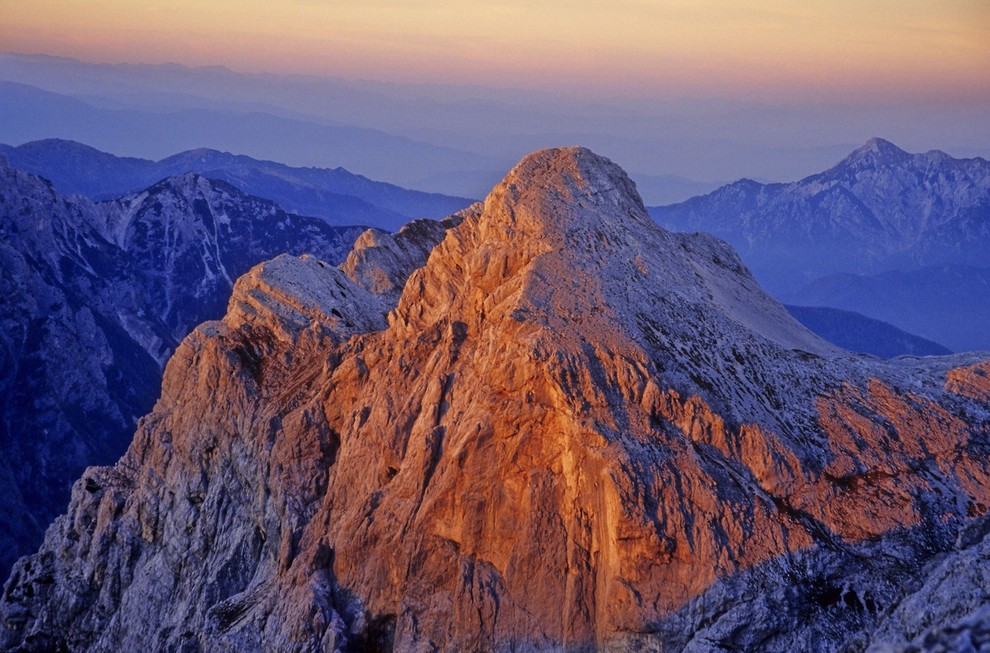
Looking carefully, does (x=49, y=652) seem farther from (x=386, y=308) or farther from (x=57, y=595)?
(x=386, y=308)

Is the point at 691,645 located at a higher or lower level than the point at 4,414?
higher

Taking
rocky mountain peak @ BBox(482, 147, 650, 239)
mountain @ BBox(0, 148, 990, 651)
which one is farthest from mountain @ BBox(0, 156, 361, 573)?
rocky mountain peak @ BBox(482, 147, 650, 239)

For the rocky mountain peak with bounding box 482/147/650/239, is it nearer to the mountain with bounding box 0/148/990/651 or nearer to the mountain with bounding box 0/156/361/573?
the mountain with bounding box 0/148/990/651

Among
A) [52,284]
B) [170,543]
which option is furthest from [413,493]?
[52,284]

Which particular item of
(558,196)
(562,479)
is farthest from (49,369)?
(562,479)

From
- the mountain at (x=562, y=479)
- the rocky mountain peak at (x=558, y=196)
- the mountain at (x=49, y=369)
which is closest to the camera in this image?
the mountain at (x=562, y=479)

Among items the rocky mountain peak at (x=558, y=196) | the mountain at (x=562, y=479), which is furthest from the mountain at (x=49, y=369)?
the rocky mountain peak at (x=558, y=196)

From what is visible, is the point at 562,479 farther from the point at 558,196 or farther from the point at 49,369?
the point at 49,369

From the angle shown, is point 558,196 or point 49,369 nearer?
point 558,196

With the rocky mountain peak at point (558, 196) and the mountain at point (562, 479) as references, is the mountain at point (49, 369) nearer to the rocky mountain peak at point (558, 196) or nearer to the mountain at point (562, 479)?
the mountain at point (562, 479)
